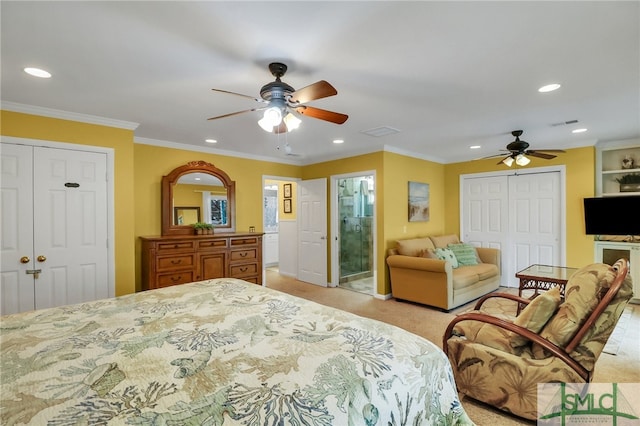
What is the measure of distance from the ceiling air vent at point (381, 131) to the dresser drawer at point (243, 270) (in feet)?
8.43

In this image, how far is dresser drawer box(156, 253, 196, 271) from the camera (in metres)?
3.79

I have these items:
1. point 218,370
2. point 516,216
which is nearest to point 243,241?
point 218,370

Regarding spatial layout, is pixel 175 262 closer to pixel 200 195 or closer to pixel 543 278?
pixel 200 195

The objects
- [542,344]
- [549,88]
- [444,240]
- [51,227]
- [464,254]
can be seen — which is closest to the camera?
[542,344]

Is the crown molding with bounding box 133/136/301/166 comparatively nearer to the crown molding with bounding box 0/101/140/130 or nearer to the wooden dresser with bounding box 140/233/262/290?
the crown molding with bounding box 0/101/140/130

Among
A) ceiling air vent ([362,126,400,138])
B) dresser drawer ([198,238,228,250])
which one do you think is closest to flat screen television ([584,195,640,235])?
ceiling air vent ([362,126,400,138])

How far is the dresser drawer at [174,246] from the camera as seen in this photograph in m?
3.80

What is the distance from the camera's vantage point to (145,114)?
321cm

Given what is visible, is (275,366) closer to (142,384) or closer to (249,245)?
(142,384)

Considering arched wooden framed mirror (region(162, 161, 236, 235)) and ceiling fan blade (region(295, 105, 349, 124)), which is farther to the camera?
arched wooden framed mirror (region(162, 161, 236, 235))

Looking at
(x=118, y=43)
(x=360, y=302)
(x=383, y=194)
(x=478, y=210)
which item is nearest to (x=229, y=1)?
(x=118, y=43)

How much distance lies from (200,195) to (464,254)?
4.45 metres

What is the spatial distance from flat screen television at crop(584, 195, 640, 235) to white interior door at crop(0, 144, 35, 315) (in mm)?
7002

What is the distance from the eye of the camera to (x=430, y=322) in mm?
3773
